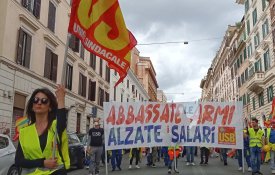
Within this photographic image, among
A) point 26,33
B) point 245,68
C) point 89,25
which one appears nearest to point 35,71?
point 26,33

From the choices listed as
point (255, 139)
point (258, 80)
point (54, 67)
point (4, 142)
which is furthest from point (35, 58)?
point (258, 80)

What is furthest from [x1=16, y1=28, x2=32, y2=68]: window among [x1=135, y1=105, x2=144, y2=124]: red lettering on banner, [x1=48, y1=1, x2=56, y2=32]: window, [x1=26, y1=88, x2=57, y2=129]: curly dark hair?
[x1=26, y1=88, x2=57, y2=129]: curly dark hair

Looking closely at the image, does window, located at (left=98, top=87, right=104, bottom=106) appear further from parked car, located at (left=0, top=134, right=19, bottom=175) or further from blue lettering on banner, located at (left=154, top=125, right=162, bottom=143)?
parked car, located at (left=0, top=134, right=19, bottom=175)

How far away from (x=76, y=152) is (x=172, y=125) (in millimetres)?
4562

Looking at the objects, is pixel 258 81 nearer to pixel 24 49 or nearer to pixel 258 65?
pixel 258 65

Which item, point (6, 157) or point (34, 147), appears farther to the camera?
point (6, 157)

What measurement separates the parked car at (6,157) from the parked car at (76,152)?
5218mm

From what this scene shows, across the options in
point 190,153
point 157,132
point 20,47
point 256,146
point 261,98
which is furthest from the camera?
point 261,98

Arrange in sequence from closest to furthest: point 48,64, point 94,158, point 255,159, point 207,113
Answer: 1. point 255,159
2. point 94,158
3. point 207,113
4. point 48,64

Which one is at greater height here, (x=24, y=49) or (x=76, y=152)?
(x=24, y=49)

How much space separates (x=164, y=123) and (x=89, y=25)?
27.6ft

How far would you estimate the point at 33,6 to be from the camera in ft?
67.9

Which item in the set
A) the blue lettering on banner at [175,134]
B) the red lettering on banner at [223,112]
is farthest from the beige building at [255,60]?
the blue lettering on banner at [175,134]

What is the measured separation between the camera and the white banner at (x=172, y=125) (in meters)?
12.7
